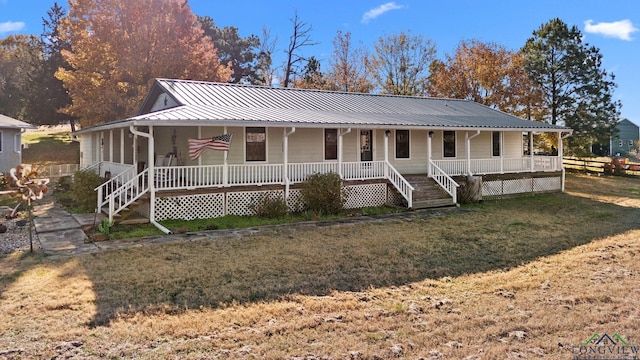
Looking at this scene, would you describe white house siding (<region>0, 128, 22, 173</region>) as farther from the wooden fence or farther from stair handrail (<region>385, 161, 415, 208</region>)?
the wooden fence

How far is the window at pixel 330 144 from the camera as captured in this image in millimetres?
16438

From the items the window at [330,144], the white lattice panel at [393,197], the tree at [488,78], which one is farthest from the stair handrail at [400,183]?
the tree at [488,78]

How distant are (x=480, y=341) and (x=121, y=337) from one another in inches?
162

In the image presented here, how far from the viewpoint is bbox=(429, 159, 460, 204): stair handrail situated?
1622 centimetres

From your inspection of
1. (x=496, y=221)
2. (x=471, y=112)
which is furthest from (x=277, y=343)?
(x=471, y=112)

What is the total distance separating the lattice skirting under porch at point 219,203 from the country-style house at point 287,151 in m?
0.03

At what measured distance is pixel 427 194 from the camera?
1614 cm

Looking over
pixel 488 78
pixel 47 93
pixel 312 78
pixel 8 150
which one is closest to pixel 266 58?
pixel 312 78

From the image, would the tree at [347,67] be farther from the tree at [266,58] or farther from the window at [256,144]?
the window at [256,144]

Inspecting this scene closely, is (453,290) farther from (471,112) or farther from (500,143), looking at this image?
(471,112)

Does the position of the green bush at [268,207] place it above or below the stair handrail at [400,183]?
below

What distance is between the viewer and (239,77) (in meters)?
40.3

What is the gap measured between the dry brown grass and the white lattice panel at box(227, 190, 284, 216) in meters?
2.90

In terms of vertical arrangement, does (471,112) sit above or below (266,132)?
above
